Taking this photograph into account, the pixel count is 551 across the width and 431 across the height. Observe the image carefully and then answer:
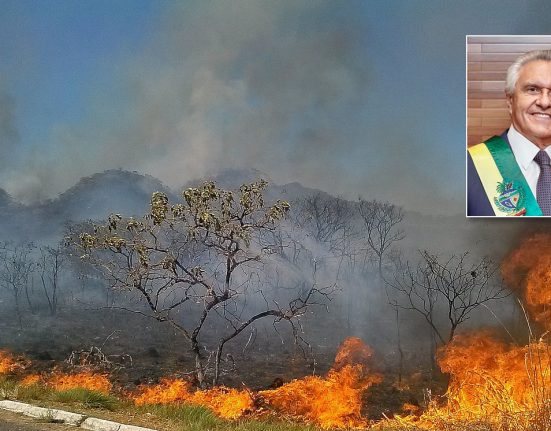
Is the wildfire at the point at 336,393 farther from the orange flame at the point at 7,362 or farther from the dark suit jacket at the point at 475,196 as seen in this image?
the orange flame at the point at 7,362

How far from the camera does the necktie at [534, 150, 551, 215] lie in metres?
7.23

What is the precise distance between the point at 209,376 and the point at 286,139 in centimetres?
300

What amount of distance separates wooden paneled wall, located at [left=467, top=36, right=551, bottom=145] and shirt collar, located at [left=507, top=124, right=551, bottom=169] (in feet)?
0.45

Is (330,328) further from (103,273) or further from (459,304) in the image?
(103,273)

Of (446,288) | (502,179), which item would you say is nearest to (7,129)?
(446,288)

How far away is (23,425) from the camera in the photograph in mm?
6441

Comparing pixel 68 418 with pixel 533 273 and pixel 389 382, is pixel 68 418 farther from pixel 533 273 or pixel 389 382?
pixel 533 273

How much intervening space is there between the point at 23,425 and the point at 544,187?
6243mm

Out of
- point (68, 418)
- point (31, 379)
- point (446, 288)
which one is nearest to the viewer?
point (68, 418)

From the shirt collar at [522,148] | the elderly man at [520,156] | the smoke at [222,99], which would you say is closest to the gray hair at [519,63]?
the elderly man at [520,156]

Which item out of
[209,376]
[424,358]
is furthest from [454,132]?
[209,376]

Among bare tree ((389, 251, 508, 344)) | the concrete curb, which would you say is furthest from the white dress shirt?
the concrete curb

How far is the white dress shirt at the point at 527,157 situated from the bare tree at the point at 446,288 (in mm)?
1063

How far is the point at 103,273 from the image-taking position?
307 inches
